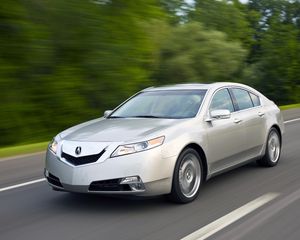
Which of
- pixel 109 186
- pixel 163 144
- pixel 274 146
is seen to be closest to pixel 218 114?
pixel 163 144

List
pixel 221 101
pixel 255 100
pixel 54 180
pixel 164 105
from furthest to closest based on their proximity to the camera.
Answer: pixel 255 100
pixel 221 101
pixel 164 105
pixel 54 180

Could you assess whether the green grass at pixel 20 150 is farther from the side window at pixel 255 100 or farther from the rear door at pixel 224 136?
the rear door at pixel 224 136

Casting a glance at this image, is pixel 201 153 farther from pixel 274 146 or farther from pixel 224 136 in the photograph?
pixel 274 146

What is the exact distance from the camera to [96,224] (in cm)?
600

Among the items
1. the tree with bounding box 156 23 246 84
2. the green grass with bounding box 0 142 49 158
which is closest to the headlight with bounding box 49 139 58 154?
the green grass with bounding box 0 142 49 158

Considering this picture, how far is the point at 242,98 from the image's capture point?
345 inches

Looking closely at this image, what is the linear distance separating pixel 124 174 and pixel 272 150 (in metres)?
3.80

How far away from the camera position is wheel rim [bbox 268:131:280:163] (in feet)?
30.2

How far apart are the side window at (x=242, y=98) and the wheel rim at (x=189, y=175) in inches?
70.1

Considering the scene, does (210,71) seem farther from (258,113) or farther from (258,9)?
(258,9)

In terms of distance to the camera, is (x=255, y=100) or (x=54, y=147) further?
(x=255, y=100)

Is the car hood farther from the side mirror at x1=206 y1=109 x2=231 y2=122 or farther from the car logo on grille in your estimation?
the side mirror at x1=206 y1=109 x2=231 y2=122

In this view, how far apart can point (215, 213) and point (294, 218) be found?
87 cm

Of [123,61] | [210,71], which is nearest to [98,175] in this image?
[123,61]
